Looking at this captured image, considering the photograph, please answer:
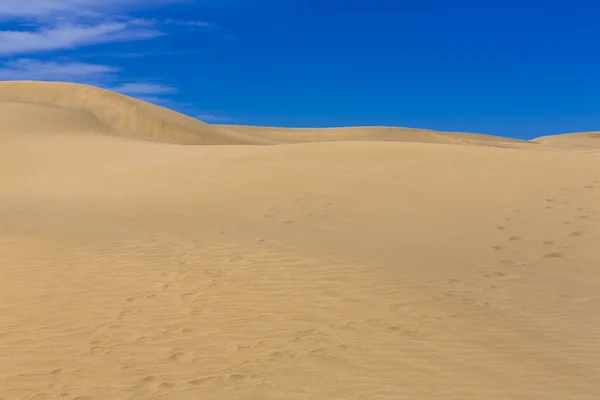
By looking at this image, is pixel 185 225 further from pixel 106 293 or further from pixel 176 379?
pixel 176 379

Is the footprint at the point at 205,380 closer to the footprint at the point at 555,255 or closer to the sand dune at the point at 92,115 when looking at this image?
the footprint at the point at 555,255

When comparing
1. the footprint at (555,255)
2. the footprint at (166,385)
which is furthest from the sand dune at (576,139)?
the footprint at (166,385)

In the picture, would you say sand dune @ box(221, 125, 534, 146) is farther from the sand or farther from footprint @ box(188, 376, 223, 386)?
footprint @ box(188, 376, 223, 386)

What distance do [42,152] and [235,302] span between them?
56.7ft

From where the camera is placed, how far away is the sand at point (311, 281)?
16.8ft

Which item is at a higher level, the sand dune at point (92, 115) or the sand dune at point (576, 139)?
the sand dune at point (576, 139)

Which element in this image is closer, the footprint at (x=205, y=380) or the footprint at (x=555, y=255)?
the footprint at (x=205, y=380)

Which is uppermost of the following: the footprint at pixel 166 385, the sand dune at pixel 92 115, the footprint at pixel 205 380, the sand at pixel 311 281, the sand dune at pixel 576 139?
the sand dune at pixel 576 139

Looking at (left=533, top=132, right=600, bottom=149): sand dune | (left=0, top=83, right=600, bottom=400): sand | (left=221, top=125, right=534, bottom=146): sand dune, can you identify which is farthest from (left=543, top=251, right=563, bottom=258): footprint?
(left=533, top=132, right=600, bottom=149): sand dune

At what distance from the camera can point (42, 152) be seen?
21781mm

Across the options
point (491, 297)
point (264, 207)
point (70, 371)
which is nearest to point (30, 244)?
point (264, 207)

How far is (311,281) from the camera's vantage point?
297 inches

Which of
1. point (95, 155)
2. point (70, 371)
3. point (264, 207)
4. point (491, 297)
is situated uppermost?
point (95, 155)

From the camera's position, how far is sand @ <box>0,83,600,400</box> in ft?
16.8
